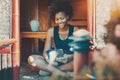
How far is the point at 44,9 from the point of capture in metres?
7.39

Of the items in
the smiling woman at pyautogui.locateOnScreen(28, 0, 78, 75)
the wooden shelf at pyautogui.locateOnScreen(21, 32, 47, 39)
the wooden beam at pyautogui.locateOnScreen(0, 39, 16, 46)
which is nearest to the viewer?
the smiling woman at pyautogui.locateOnScreen(28, 0, 78, 75)

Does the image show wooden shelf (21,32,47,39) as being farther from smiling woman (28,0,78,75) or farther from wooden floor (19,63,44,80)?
smiling woman (28,0,78,75)

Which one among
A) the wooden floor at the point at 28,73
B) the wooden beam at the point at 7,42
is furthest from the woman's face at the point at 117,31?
the wooden floor at the point at 28,73

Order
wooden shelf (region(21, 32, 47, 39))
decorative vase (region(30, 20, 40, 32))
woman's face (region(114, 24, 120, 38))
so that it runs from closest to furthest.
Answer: woman's face (region(114, 24, 120, 38)) → wooden shelf (region(21, 32, 47, 39)) → decorative vase (region(30, 20, 40, 32))

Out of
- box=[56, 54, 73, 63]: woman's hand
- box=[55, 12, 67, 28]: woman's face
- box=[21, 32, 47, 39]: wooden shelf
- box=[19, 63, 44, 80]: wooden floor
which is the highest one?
box=[55, 12, 67, 28]: woman's face

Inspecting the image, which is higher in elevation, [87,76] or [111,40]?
[111,40]

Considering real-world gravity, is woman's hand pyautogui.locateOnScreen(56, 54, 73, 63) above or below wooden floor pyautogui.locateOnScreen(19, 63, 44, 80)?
above

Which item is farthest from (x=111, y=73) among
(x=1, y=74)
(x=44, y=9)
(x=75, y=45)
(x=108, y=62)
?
(x=44, y=9)

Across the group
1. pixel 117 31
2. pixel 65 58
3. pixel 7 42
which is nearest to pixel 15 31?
pixel 7 42

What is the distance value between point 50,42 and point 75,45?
2.70 m

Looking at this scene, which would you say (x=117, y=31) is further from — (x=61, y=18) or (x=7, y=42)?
(x=7, y=42)

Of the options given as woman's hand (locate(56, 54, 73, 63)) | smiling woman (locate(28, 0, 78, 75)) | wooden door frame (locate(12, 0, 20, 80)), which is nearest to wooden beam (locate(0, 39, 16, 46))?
wooden door frame (locate(12, 0, 20, 80))

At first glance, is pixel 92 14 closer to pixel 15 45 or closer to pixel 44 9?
pixel 15 45

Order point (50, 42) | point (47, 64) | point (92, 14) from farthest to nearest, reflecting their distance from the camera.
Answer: point (92, 14) < point (50, 42) < point (47, 64)
